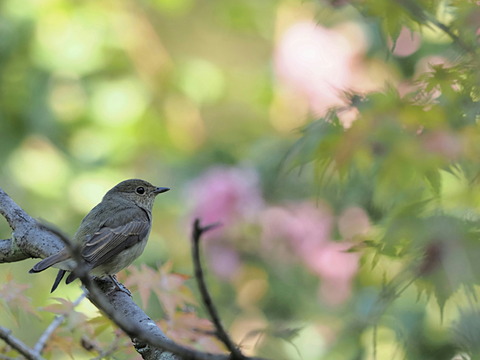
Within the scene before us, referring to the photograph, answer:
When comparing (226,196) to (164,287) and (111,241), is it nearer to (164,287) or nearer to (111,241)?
(111,241)

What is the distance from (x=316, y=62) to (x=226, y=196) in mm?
833

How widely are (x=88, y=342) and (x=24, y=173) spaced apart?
2448 mm

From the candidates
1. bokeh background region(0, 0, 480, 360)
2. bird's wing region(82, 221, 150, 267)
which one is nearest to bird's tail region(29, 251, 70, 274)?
bird's wing region(82, 221, 150, 267)

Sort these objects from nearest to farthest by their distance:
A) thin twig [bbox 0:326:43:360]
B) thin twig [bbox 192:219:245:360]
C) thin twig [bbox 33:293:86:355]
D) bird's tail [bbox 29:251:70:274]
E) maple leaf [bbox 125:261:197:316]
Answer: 1. thin twig [bbox 192:219:245:360]
2. thin twig [bbox 0:326:43:360]
3. thin twig [bbox 33:293:86:355]
4. bird's tail [bbox 29:251:70:274]
5. maple leaf [bbox 125:261:197:316]

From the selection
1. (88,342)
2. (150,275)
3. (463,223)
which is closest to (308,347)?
(150,275)

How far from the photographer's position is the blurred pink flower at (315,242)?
3803mm

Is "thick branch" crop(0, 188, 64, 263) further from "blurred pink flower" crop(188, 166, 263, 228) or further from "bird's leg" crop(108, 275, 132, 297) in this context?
"blurred pink flower" crop(188, 166, 263, 228)

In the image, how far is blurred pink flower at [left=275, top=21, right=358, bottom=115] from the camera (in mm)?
3961

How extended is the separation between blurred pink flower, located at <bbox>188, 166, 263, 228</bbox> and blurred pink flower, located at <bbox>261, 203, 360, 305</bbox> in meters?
0.12

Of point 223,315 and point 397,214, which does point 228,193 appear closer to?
point 223,315

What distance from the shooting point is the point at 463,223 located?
1.47m

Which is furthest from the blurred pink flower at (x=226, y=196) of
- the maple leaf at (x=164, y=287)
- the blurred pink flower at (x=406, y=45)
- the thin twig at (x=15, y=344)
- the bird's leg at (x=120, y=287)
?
the thin twig at (x=15, y=344)

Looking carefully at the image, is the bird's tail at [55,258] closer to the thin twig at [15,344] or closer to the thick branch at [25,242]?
the thick branch at [25,242]

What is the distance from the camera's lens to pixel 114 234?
287cm
